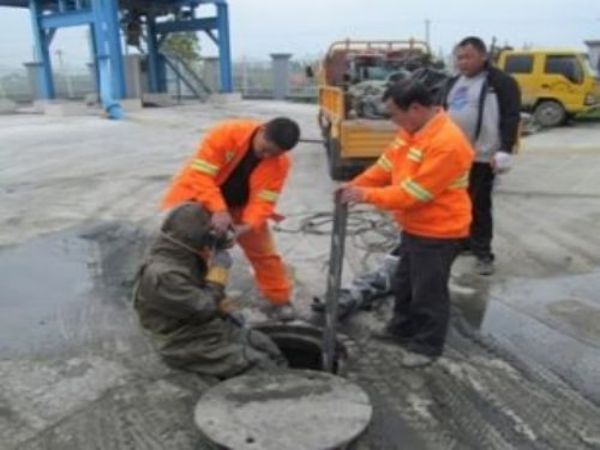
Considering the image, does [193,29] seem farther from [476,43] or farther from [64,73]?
[476,43]

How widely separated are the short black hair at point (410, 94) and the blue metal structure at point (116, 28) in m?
18.7

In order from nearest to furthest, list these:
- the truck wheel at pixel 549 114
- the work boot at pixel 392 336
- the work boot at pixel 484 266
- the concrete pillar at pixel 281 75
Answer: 1. the work boot at pixel 392 336
2. the work boot at pixel 484 266
3. the truck wheel at pixel 549 114
4. the concrete pillar at pixel 281 75

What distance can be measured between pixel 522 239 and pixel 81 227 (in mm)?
4291

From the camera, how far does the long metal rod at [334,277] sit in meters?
3.65

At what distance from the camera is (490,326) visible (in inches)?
185

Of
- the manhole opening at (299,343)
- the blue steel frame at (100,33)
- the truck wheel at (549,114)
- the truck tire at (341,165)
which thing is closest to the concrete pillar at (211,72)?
Answer: the blue steel frame at (100,33)

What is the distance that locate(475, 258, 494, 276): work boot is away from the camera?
5.66 meters

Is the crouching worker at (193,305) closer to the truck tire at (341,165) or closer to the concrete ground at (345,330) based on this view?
the concrete ground at (345,330)

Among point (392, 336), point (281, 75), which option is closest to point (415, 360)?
point (392, 336)

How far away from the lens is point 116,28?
2139cm

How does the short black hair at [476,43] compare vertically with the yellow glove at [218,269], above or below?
above

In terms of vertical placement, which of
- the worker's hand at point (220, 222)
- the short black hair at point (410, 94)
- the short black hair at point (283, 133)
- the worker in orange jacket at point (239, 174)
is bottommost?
the worker's hand at point (220, 222)

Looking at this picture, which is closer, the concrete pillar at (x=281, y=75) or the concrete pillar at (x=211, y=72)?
the concrete pillar at (x=281, y=75)

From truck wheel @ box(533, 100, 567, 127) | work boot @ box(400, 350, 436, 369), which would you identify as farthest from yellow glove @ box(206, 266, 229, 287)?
truck wheel @ box(533, 100, 567, 127)
